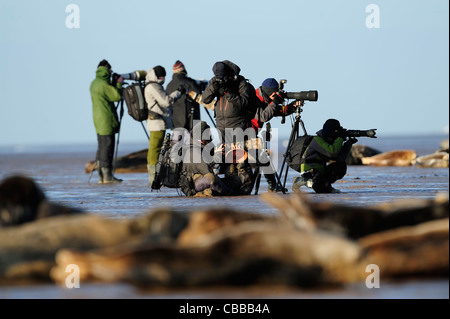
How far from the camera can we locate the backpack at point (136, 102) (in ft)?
65.0

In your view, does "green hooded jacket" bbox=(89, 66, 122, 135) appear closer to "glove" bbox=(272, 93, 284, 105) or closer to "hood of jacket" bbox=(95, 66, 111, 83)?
"hood of jacket" bbox=(95, 66, 111, 83)

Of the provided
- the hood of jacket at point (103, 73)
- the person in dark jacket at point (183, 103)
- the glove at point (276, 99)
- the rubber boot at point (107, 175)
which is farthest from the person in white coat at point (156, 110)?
the glove at point (276, 99)

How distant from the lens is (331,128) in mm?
17188

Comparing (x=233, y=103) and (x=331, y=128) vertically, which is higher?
(x=233, y=103)

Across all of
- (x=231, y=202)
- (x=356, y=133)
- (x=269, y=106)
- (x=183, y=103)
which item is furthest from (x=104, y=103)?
(x=231, y=202)

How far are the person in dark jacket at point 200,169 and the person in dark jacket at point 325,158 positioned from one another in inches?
59.1

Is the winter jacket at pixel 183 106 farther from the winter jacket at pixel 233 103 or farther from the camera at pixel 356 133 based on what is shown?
the camera at pixel 356 133

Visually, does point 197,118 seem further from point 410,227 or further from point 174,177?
point 410,227

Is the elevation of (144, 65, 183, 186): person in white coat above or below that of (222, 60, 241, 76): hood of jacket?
below

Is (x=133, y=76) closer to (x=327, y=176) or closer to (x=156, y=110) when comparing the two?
(x=156, y=110)

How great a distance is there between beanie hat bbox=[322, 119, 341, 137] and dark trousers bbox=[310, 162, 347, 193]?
19.1 inches

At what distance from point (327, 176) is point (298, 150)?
634 mm

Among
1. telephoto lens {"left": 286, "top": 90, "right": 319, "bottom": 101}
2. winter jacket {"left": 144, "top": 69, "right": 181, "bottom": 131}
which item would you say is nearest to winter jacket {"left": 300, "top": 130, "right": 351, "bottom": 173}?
telephoto lens {"left": 286, "top": 90, "right": 319, "bottom": 101}

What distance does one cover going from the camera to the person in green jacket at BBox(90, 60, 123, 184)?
70.1ft
